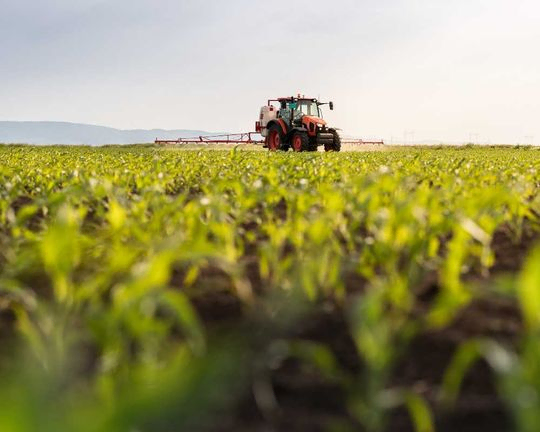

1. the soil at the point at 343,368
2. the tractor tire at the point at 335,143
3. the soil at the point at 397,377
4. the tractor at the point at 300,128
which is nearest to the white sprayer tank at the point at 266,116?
the tractor at the point at 300,128

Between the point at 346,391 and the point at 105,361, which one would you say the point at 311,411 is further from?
the point at 105,361

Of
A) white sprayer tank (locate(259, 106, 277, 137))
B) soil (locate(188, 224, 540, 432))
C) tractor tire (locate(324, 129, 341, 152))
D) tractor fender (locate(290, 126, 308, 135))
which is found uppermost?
white sprayer tank (locate(259, 106, 277, 137))

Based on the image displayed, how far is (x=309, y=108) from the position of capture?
23453 millimetres

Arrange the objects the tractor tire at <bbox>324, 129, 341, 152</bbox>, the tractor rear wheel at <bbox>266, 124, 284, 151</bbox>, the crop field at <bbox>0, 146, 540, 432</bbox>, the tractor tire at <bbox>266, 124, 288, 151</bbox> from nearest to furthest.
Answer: the crop field at <bbox>0, 146, 540, 432</bbox> < the tractor tire at <bbox>324, 129, 341, 152</bbox> < the tractor tire at <bbox>266, 124, 288, 151</bbox> < the tractor rear wheel at <bbox>266, 124, 284, 151</bbox>

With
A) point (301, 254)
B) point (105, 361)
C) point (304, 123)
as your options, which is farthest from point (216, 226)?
point (304, 123)

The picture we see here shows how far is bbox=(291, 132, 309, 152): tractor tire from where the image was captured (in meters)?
21.8

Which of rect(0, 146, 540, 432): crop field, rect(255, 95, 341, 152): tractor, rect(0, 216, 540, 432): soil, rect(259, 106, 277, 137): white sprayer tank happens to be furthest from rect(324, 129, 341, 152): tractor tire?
rect(0, 216, 540, 432): soil

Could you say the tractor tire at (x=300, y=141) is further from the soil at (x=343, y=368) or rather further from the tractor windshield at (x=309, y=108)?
the soil at (x=343, y=368)

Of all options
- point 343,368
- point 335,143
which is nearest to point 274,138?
point 335,143

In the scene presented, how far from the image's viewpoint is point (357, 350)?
224 cm

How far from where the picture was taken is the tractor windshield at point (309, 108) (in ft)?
76.6

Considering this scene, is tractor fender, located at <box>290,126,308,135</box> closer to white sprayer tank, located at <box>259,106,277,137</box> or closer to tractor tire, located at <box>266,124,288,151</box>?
tractor tire, located at <box>266,124,288,151</box>

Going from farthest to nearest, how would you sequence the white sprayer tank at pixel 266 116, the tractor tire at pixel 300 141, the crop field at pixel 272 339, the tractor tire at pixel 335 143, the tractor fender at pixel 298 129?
the white sprayer tank at pixel 266 116
the tractor tire at pixel 335 143
the tractor fender at pixel 298 129
the tractor tire at pixel 300 141
the crop field at pixel 272 339

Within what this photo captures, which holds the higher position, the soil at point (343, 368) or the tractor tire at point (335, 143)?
the tractor tire at point (335, 143)
